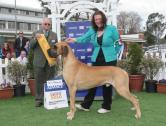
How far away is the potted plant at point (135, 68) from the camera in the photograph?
11.2 metres

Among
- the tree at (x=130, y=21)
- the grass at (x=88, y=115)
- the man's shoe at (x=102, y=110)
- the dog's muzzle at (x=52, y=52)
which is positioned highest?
the tree at (x=130, y=21)

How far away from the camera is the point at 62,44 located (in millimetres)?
7496

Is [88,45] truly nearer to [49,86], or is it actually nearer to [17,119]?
[49,86]

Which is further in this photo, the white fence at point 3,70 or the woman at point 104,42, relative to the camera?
the white fence at point 3,70

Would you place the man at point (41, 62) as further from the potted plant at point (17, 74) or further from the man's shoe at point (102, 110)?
the potted plant at point (17, 74)

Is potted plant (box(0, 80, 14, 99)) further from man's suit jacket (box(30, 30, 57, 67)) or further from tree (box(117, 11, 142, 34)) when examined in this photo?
tree (box(117, 11, 142, 34))

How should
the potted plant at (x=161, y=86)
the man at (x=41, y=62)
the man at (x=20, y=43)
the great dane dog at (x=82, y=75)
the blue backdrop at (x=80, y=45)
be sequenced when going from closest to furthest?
the great dane dog at (x=82, y=75) → the man at (x=41, y=62) → the blue backdrop at (x=80, y=45) → the potted plant at (x=161, y=86) → the man at (x=20, y=43)

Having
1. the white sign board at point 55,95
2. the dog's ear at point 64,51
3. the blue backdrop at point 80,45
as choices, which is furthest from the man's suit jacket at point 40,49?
the dog's ear at point 64,51

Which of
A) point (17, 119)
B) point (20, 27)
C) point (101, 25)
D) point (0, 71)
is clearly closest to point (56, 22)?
point (0, 71)

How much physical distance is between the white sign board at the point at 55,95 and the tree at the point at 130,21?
163ft

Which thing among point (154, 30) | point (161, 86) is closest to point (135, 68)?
point (161, 86)

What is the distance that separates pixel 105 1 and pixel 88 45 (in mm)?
1942

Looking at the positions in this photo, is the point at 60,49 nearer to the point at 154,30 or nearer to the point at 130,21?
the point at 130,21

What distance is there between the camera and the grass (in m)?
7.09
